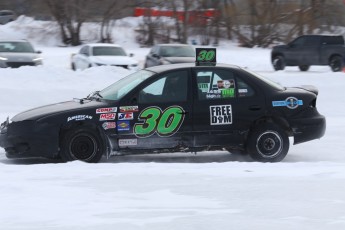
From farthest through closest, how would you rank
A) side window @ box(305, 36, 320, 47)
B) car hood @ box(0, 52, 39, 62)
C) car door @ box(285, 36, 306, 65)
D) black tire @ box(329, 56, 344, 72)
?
1. car door @ box(285, 36, 306, 65)
2. side window @ box(305, 36, 320, 47)
3. black tire @ box(329, 56, 344, 72)
4. car hood @ box(0, 52, 39, 62)

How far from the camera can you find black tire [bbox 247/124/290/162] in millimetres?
9526

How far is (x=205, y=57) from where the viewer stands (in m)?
9.82

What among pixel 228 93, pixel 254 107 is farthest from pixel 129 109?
pixel 254 107

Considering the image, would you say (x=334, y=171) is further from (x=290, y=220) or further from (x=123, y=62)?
(x=123, y=62)

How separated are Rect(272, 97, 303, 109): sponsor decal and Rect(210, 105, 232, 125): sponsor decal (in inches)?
26.5

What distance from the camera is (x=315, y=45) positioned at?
29219 millimetres

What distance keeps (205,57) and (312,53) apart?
2019cm

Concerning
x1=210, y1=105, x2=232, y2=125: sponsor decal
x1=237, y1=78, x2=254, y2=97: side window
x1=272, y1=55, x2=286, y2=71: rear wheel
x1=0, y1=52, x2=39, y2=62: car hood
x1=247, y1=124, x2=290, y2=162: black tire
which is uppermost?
x1=0, y1=52, x2=39, y2=62: car hood

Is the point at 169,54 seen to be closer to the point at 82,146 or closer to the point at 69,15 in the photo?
the point at 82,146

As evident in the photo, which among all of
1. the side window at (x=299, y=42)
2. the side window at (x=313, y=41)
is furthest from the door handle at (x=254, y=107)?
the side window at (x=299, y=42)

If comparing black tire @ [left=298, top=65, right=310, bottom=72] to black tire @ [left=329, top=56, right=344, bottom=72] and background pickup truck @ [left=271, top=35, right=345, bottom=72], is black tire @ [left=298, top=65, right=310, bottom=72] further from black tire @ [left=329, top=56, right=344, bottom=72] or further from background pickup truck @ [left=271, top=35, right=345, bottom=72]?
black tire @ [left=329, top=56, right=344, bottom=72]

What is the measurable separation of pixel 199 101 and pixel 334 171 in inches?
91.8

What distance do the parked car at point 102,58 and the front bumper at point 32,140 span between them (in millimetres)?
15228

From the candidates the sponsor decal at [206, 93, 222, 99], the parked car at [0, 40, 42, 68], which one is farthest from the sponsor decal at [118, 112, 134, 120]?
the parked car at [0, 40, 42, 68]
